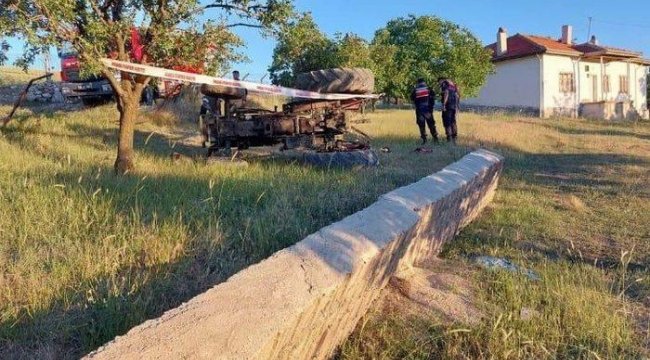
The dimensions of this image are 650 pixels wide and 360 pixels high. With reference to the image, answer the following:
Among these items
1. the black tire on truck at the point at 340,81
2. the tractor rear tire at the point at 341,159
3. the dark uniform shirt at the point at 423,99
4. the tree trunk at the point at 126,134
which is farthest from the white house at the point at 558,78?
the tree trunk at the point at 126,134

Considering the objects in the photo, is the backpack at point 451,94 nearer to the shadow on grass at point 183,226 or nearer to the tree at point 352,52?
the shadow on grass at point 183,226

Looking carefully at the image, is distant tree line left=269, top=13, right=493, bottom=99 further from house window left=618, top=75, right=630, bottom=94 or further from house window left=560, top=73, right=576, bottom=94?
house window left=618, top=75, right=630, bottom=94

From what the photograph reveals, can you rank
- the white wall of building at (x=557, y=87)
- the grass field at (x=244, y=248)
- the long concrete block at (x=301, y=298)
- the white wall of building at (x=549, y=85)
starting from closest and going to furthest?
the long concrete block at (x=301, y=298) → the grass field at (x=244, y=248) → the white wall of building at (x=557, y=87) → the white wall of building at (x=549, y=85)

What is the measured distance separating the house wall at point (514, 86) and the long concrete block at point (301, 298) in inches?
1387

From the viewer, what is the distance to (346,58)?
2406 cm

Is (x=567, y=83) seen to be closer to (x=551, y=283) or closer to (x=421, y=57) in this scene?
(x=421, y=57)

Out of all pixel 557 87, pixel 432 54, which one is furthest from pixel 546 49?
pixel 432 54

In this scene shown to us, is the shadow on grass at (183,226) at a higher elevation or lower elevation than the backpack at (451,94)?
lower

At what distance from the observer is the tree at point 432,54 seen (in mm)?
31750

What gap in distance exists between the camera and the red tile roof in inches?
1449

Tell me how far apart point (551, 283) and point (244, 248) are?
211 cm

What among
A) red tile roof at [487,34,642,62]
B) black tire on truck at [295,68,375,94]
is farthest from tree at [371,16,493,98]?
black tire on truck at [295,68,375,94]

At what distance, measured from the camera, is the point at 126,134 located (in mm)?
7512

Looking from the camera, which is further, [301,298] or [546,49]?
[546,49]
